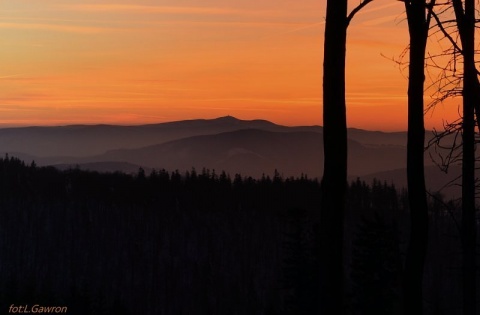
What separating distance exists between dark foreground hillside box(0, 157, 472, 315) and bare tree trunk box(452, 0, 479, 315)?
99260mm

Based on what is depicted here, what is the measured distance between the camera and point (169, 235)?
15550cm

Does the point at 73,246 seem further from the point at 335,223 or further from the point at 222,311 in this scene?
the point at 335,223

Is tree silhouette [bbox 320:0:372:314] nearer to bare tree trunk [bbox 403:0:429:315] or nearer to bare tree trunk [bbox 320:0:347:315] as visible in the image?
bare tree trunk [bbox 320:0:347:315]

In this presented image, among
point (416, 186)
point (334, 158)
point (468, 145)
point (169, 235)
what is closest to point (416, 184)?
point (416, 186)

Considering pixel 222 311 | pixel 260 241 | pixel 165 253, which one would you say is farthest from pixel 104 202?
pixel 222 311

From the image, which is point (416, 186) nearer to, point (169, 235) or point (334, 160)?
point (334, 160)

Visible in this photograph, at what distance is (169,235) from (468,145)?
143 metres

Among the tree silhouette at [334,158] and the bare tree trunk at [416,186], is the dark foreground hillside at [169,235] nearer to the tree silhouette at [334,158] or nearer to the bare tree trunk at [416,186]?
the bare tree trunk at [416,186]

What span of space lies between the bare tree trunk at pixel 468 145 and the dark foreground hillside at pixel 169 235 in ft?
326

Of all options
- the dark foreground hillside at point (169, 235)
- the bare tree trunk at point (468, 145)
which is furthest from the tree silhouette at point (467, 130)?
the dark foreground hillside at point (169, 235)

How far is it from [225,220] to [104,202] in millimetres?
33005

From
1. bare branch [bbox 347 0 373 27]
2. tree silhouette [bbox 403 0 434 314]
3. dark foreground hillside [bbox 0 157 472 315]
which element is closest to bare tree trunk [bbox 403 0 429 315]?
tree silhouette [bbox 403 0 434 314]

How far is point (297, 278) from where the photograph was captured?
122 feet

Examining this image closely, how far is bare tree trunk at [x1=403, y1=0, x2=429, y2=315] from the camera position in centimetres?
1152
